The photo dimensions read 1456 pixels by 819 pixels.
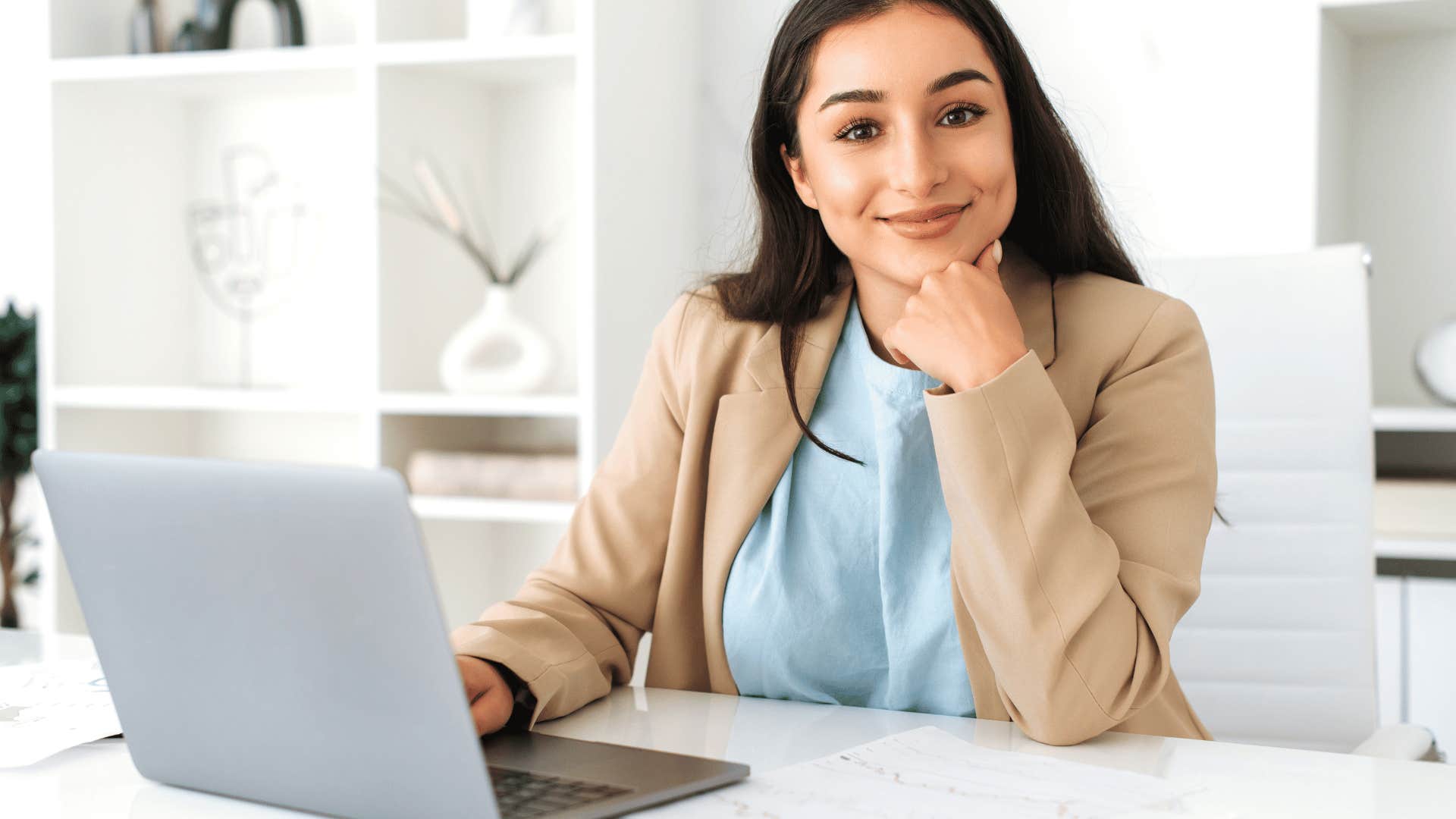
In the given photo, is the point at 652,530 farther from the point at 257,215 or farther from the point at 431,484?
the point at 257,215

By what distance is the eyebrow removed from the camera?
48.1 inches

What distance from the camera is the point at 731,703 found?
1.12 meters

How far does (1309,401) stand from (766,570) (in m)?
0.66

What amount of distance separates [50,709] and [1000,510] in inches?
28.7

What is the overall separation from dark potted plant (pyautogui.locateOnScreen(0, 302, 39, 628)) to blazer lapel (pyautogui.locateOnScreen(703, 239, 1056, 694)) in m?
1.94

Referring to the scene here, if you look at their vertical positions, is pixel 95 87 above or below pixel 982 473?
above

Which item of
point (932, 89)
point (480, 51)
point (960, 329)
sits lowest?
point (960, 329)

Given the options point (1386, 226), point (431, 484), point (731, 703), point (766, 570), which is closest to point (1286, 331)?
point (766, 570)

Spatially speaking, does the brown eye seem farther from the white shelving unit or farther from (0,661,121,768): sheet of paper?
the white shelving unit

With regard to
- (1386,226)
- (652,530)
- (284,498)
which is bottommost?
(652,530)

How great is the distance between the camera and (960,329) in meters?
1.13

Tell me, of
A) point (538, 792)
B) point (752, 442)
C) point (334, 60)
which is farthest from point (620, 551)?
point (334, 60)

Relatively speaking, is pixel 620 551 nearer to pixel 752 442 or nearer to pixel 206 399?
pixel 752 442

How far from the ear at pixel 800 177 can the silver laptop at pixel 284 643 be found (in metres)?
0.67
